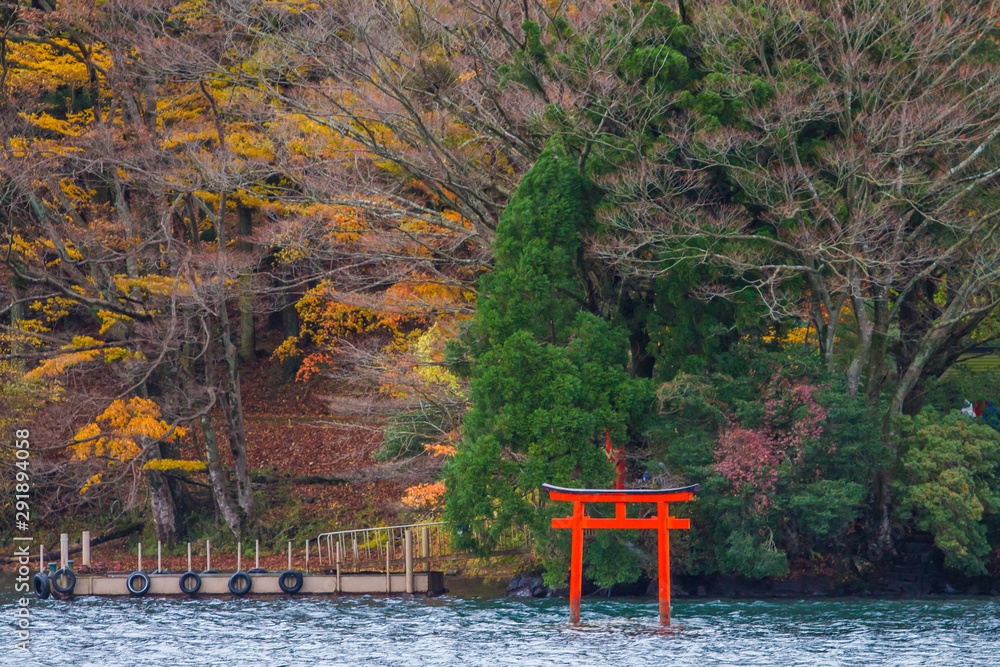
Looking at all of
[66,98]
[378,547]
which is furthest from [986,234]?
[66,98]

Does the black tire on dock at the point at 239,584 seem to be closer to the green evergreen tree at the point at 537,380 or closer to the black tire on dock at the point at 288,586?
the black tire on dock at the point at 288,586

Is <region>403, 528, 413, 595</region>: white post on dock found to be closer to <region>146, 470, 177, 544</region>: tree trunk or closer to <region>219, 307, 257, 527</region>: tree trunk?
<region>219, 307, 257, 527</region>: tree trunk

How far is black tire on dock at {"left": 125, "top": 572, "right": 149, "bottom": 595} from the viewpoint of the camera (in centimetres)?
2284

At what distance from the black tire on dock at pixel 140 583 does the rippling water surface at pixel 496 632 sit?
25 cm

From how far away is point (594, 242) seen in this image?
21828 millimetres

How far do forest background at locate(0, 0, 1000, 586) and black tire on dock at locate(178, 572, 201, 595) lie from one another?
4.16 meters

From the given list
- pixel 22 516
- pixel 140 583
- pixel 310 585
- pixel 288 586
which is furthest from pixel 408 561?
pixel 22 516

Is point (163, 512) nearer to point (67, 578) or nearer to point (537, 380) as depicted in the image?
point (67, 578)

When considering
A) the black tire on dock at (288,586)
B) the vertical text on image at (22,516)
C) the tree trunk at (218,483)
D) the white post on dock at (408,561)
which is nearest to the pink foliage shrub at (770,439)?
the white post on dock at (408,561)

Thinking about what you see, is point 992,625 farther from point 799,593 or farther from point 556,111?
point 556,111

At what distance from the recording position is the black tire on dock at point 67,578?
75.2ft

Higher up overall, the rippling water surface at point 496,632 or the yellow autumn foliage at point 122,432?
the yellow autumn foliage at point 122,432

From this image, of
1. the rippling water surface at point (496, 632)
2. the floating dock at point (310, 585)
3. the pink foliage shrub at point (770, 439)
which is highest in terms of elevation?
the pink foliage shrub at point (770, 439)

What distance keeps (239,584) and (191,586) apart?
3.16 feet
